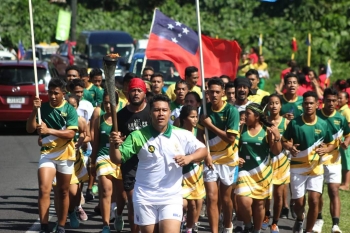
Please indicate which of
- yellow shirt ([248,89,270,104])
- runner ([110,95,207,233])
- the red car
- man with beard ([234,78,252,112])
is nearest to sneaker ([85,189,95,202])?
yellow shirt ([248,89,270,104])

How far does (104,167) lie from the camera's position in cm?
1222

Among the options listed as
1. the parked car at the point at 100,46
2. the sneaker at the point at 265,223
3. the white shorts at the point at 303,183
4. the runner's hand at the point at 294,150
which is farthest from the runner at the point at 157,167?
the parked car at the point at 100,46

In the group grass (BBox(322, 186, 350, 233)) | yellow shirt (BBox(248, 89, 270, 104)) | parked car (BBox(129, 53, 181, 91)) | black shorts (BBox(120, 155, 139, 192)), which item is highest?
parked car (BBox(129, 53, 181, 91))

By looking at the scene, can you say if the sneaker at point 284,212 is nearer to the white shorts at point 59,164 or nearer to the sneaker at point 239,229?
the sneaker at point 239,229

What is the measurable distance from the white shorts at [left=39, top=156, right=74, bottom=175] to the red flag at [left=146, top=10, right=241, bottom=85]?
12.8ft

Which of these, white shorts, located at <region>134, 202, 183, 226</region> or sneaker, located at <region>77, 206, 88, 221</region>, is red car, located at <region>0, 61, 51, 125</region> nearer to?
sneaker, located at <region>77, 206, 88, 221</region>

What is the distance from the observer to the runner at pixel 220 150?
11.9 meters

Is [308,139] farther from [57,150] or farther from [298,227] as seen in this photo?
[57,150]

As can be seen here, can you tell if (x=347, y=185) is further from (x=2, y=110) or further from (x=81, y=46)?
(x=81, y=46)

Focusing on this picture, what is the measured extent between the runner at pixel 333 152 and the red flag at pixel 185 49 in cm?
308

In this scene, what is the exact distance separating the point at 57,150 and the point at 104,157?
2.35 ft

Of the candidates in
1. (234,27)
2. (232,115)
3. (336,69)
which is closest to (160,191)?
(232,115)

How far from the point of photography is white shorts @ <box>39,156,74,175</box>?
11727mm

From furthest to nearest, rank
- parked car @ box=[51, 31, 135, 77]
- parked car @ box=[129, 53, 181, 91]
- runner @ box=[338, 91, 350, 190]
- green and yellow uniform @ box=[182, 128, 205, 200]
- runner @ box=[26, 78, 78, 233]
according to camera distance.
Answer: parked car @ box=[51, 31, 135, 77] < parked car @ box=[129, 53, 181, 91] < runner @ box=[338, 91, 350, 190] < green and yellow uniform @ box=[182, 128, 205, 200] < runner @ box=[26, 78, 78, 233]
